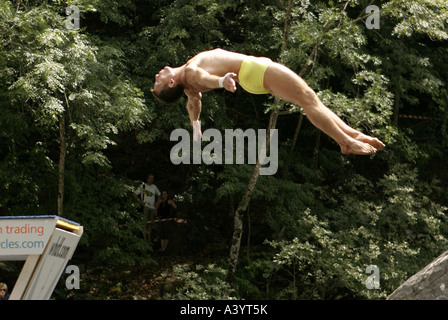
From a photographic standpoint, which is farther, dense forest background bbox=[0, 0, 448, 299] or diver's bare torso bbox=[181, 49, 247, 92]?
dense forest background bbox=[0, 0, 448, 299]

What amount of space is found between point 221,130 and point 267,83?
6872 millimetres

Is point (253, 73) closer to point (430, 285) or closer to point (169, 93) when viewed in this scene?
point (169, 93)

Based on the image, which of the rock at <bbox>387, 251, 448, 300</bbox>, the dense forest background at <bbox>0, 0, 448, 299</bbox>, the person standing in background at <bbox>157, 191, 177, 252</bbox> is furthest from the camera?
the person standing in background at <bbox>157, 191, 177, 252</bbox>

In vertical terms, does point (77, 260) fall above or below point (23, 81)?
below

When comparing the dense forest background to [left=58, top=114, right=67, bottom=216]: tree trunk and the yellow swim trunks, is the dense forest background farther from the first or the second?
the yellow swim trunks

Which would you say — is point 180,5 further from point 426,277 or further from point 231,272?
point 426,277

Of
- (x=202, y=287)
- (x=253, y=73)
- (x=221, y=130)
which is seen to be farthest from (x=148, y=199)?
(x=253, y=73)

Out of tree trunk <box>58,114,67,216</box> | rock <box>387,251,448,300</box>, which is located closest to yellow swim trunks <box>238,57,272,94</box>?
rock <box>387,251,448,300</box>

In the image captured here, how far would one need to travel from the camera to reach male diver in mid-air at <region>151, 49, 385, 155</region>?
19.1 ft

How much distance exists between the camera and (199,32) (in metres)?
12.3

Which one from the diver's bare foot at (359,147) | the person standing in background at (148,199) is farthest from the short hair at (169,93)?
the person standing in background at (148,199)
